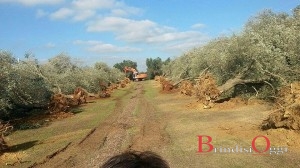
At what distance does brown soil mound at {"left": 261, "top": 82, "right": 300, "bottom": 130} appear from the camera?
14.3 m

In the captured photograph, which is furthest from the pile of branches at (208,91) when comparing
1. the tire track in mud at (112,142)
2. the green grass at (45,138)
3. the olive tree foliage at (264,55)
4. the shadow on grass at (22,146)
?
the shadow on grass at (22,146)

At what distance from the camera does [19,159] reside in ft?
48.3

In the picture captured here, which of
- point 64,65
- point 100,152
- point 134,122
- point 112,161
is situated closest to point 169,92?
point 64,65

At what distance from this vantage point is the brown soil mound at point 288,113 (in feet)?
47.1

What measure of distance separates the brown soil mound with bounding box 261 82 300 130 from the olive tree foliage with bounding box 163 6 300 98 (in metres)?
3.71

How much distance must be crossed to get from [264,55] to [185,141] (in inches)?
451

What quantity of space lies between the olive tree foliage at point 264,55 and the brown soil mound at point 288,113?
371 cm

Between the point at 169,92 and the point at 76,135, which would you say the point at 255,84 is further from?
the point at 169,92

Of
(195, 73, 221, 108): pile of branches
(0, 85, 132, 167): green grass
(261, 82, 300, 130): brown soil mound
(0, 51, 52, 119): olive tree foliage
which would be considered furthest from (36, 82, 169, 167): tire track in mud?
(0, 51, 52, 119): olive tree foliage

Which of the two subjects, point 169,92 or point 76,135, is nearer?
point 76,135

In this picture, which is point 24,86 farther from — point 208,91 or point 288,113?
point 288,113

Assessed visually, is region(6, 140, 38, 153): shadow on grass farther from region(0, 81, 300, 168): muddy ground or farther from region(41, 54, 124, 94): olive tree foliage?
region(41, 54, 124, 94): olive tree foliage

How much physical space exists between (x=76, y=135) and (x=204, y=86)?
39.2ft

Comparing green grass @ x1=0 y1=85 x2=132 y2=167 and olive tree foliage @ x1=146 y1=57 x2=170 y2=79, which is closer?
green grass @ x1=0 y1=85 x2=132 y2=167
